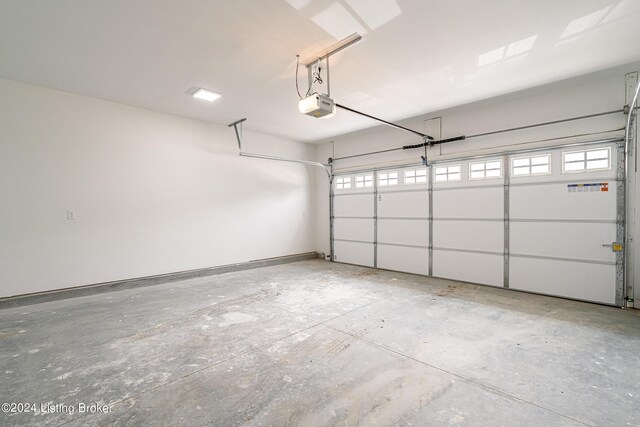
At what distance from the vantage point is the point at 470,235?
5270mm

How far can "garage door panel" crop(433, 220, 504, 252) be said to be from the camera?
4.96 meters

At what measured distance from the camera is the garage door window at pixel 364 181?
22.6 feet

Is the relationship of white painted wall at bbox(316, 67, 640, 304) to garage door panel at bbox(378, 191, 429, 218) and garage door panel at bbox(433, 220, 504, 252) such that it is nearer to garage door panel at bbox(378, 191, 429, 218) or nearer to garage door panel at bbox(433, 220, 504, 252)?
garage door panel at bbox(378, 191, 429, 218)

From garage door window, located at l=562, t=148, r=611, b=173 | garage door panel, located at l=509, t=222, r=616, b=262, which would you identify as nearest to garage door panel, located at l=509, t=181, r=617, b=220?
garage door panel, located at l=509, t=222, r=616, b=262

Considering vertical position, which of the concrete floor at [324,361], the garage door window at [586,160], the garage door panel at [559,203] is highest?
the garage door window at [586,160]

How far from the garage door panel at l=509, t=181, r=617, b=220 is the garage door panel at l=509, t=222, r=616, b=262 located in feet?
0.43

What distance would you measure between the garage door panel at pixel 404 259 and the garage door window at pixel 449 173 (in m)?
1.49

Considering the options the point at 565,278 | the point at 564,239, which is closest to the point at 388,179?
the point at 564,239

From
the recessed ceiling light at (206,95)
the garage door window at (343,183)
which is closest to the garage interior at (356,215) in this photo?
the recessed ceiling light at (206,95)

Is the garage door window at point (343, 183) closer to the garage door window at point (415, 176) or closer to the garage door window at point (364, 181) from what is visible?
the garage door window at point (364, 181)

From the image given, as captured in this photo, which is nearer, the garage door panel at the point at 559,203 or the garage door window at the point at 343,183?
the garage door panel at the point at 559,203

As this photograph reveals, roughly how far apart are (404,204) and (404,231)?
1.94 feet

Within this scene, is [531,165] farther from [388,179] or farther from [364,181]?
[364,181]

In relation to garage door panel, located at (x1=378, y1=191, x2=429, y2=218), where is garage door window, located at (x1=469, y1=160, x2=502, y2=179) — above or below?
above
